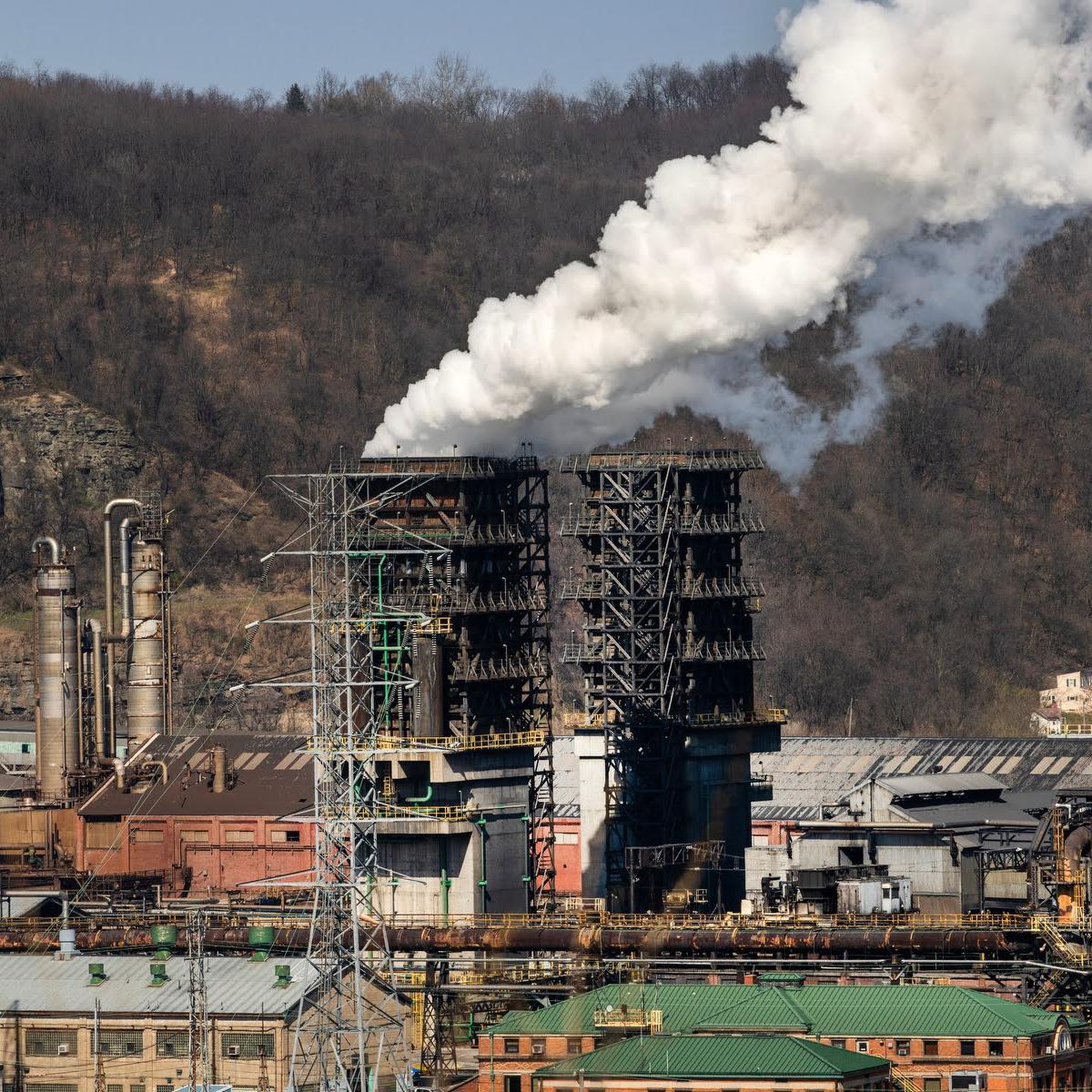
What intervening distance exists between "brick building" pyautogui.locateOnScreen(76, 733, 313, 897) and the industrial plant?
0.46 ft

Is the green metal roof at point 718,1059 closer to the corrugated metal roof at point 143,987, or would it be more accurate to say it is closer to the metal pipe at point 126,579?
the corrugated metal roof at point 143,987

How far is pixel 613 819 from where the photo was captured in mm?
103312

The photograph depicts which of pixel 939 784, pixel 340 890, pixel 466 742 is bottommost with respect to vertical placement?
pixel 340 890

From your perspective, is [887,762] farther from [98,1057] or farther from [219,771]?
[98,1057]

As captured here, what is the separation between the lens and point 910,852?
Result: 9394 centimetres

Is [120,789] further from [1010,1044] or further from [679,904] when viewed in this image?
[1010,1044]

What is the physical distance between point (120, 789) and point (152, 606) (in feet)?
36.1

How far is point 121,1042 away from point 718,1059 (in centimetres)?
1829

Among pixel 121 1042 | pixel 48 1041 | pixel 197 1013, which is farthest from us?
pixel 48 1041

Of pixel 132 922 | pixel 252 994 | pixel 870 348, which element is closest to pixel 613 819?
pixel 132 922

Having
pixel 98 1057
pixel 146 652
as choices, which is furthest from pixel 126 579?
→ pixel 98 1057

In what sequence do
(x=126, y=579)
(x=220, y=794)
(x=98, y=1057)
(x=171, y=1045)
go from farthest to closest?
(x=126, y=579) < (x=220, y=794) < (x=98, y=1057) < (x=171, y=1045)

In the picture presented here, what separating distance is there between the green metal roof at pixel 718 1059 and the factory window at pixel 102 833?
4329 cm

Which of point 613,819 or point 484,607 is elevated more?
point 484,607
